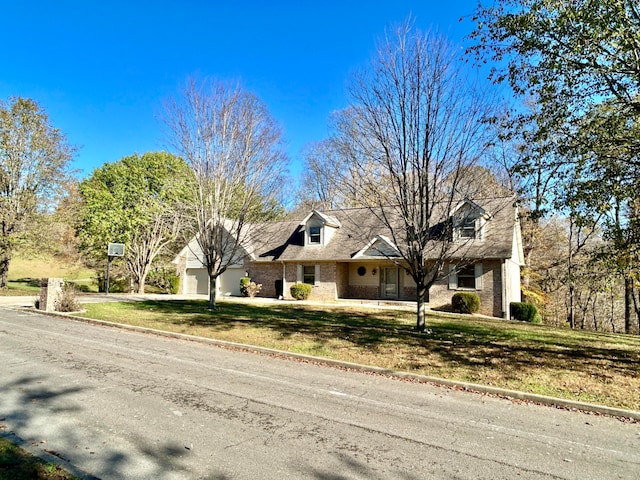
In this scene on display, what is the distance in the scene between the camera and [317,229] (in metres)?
26.0

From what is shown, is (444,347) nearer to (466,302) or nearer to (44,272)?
(466,302)

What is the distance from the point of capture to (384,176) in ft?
39.6

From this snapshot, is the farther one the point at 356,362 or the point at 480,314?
the point at 480,314

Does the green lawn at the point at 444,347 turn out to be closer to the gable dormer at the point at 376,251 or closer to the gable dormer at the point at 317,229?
the gable dormer at the point at 376,251

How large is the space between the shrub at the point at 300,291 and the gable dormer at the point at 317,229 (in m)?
A: 2.82

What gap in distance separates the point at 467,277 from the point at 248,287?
12923 millimetres

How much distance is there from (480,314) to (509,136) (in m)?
12.5

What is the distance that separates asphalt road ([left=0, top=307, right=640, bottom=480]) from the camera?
4.16 m

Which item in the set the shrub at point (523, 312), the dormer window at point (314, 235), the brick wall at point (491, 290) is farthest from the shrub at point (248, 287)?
the shrub at point (523, 312)

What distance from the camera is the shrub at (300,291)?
24125mm

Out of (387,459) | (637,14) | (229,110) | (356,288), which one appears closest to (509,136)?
(637,14)

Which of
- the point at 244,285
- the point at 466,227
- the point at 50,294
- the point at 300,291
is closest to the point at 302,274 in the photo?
the point at 300,291

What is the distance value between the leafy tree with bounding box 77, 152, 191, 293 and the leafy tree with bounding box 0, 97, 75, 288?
315 centimetres

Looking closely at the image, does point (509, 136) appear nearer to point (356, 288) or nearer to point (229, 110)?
point (229, 110)
